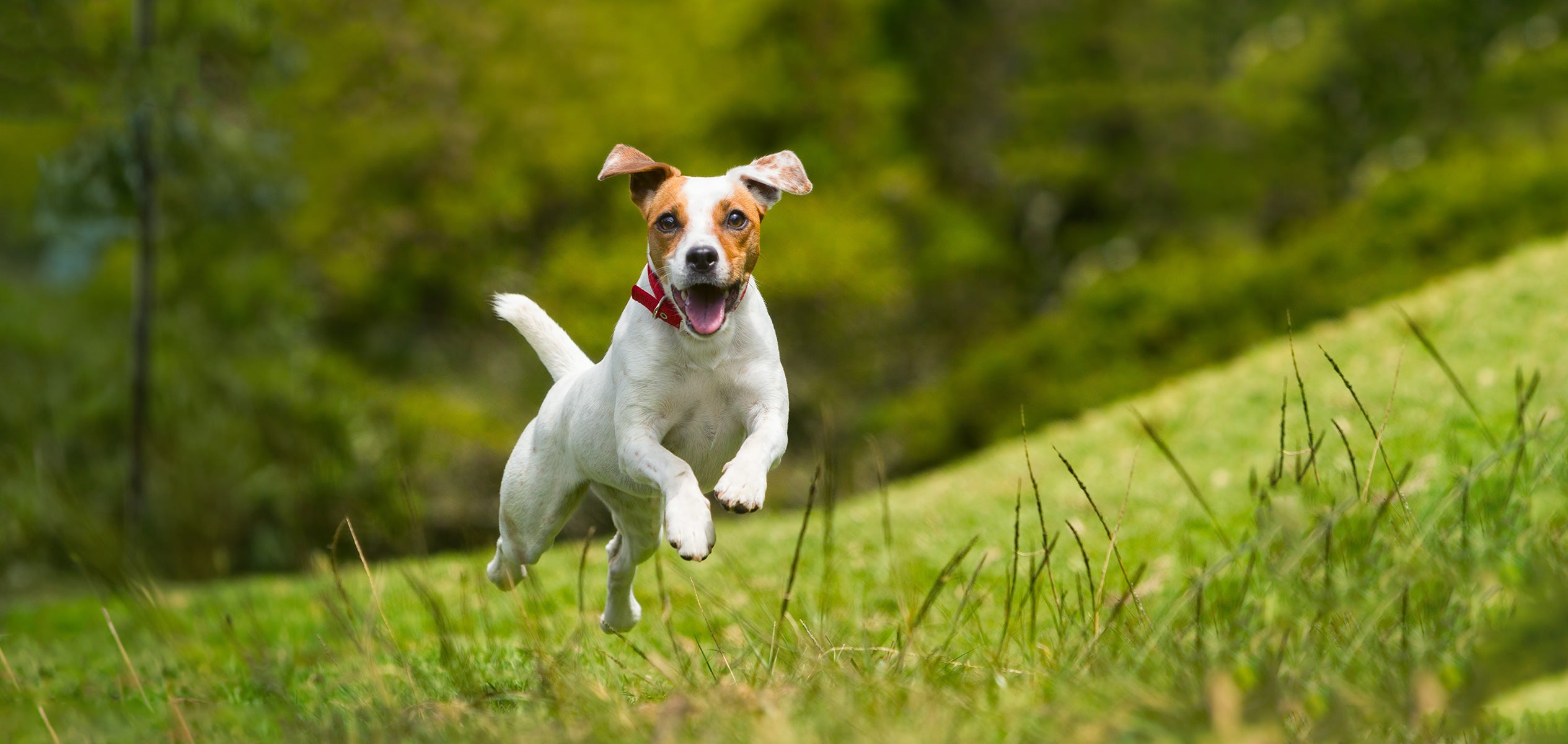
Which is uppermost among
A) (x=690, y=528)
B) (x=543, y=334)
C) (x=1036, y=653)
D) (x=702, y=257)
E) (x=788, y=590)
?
(x=702, y=257)

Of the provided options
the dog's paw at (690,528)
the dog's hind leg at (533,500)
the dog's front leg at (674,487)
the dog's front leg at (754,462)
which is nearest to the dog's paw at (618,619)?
the dog's hind leg at (533,500)

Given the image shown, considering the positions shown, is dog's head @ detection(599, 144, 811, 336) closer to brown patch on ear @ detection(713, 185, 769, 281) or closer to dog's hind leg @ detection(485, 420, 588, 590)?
brown patch on ear @ detection(713, 185, 769, 281)

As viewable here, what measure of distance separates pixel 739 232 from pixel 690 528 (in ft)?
2.37

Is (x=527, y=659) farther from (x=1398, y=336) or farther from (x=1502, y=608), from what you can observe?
(x=1398, y=336)

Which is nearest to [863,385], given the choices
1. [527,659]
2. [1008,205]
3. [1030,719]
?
[1008,205]

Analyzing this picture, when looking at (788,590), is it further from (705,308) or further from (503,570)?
(503,570)

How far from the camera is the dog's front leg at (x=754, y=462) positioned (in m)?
2.62

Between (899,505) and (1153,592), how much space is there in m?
4.89

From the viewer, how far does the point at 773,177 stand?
10.1ft

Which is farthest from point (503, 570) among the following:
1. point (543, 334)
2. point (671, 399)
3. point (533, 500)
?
point (671, 399)

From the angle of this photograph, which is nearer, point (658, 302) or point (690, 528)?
point (690, 528)

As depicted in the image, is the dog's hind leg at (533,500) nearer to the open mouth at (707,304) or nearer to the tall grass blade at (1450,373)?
the open mouth at (707,304)

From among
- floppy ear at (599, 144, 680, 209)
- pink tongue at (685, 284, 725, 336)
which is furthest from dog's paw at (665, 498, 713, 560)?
floppy ear at (599, 144, 680, 209)

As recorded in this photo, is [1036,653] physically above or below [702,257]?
below
